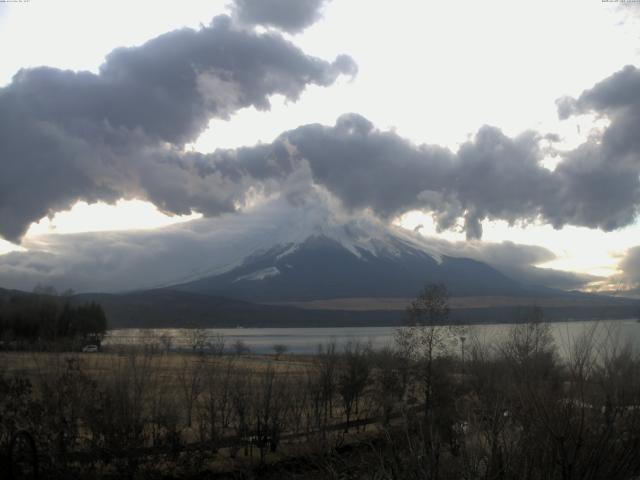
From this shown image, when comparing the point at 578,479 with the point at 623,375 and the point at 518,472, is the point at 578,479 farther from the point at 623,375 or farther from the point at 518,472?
the point at 623,375

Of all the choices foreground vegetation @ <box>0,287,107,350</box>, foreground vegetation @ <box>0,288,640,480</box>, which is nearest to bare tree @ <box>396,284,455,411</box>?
foreground vegetation @ <box>0,288,640,480</box>

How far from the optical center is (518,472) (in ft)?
29.5

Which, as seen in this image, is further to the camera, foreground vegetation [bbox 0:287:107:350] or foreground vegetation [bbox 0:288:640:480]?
foreground vegetation [bbox 0:287:107:350]

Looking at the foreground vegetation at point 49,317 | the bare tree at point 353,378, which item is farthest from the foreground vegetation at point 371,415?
the foreground vegetation at point 49,317

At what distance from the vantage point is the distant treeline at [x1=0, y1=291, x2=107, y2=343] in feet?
279

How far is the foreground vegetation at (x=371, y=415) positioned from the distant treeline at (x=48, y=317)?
4418 centimetres

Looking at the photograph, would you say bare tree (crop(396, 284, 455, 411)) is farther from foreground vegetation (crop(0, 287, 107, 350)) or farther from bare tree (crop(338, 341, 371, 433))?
foreground vegetation (crop(0, 287, 107, 350))

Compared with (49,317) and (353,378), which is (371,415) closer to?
(353,378)

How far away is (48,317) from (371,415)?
184 feet

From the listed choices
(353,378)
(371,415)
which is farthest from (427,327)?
(371,415)

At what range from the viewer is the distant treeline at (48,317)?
279ft

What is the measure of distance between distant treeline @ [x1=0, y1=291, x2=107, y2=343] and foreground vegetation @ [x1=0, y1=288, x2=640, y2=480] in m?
44.2

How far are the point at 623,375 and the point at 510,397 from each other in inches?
86.1

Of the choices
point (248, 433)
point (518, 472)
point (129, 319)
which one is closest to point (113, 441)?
point (248, 433)
